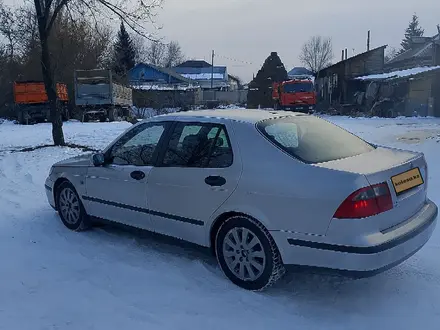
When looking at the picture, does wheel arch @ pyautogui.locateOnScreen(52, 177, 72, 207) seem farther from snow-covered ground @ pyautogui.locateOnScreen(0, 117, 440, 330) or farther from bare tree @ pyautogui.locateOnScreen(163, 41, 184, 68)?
bare tree @ pyautogui.locateOnScreen(163, 41, 184, 68)

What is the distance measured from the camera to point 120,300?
3.65m

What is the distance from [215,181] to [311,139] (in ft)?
3.09

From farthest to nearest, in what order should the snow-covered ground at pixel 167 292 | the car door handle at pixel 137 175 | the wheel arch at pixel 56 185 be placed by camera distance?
the wheel arch at pixel 56 185 < the car door handle at pixel 137 175 < the snow-covered ground at pixel 167 292

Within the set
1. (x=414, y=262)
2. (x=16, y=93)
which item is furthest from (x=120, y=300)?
(x=16, y=93)

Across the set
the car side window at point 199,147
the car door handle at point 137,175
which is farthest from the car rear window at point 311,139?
the car door handle at point 137,175

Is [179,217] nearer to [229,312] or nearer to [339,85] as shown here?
[229,312]

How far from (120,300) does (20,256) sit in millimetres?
1582

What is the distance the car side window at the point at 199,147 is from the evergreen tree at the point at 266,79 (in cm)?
4178

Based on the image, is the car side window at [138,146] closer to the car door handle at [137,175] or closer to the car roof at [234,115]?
the car door handle at [137,175]

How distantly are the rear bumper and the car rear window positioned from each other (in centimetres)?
67

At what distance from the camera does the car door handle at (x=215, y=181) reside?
3.86m

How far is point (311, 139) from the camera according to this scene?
399cm

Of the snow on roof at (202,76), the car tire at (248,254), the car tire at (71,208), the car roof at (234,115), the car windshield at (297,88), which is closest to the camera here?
the car tire at (248,254)

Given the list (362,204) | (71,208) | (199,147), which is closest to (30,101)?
(71,208)
